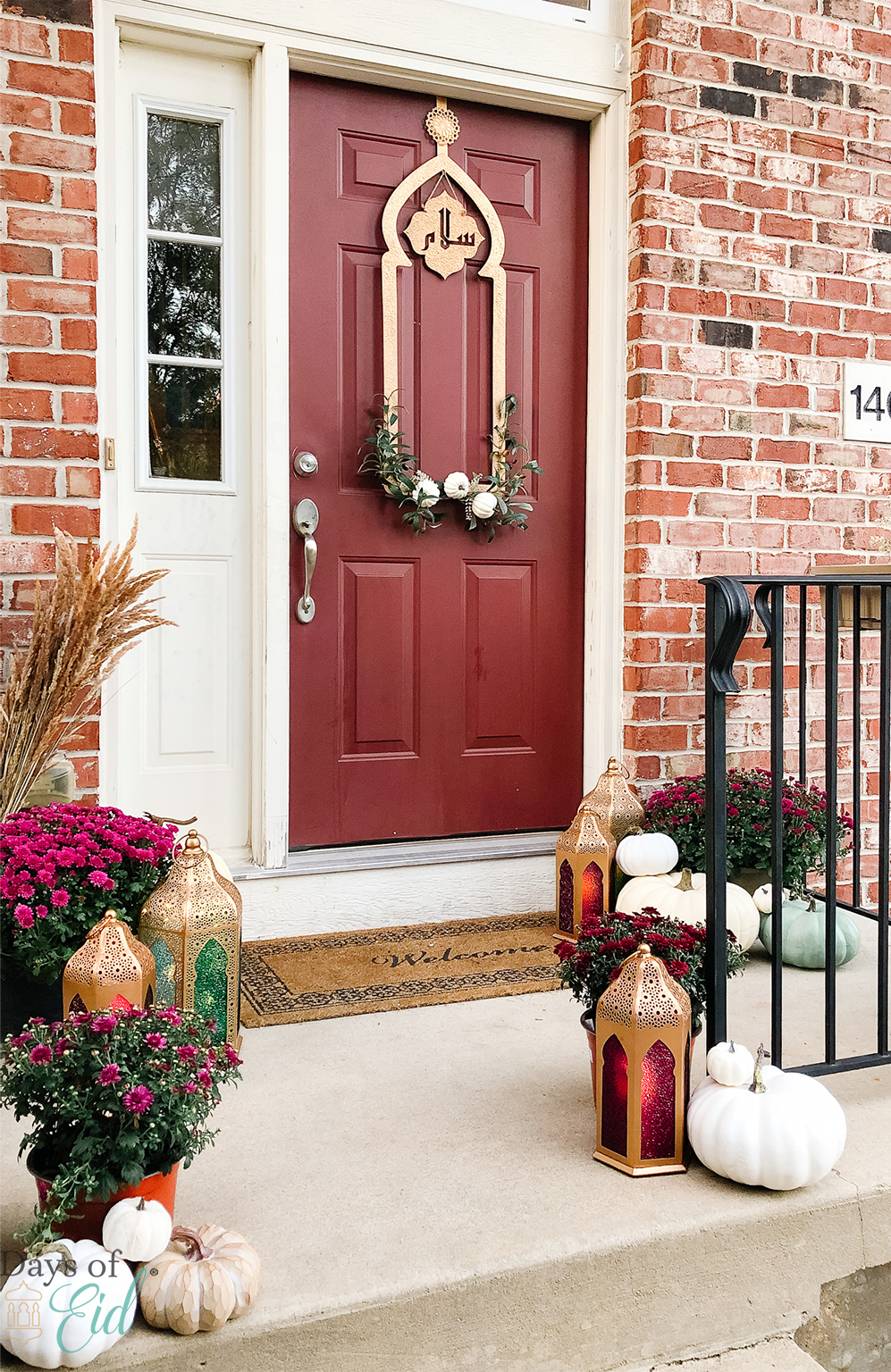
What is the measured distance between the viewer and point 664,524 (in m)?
3.10

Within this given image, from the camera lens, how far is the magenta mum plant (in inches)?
77.4

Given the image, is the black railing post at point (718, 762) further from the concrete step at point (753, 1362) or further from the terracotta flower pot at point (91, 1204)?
the terracotta flower pot at point (91, 1204)

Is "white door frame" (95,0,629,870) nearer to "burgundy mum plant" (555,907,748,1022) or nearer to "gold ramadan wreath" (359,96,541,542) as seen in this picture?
"gold ramadan wreath" (359,96,541,542)

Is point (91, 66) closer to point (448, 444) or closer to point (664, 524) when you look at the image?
point (448, 444)

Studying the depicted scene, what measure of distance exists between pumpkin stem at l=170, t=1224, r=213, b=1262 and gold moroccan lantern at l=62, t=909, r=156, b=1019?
44cm

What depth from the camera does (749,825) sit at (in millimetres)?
2742

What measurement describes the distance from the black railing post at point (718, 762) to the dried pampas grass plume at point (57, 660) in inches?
46.8

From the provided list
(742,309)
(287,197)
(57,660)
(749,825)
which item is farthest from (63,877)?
(742,309)

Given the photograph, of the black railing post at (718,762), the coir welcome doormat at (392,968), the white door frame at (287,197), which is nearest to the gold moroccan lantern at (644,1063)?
the black railing post at (718,762)

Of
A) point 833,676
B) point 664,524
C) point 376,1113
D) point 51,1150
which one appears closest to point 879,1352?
point 376,1113

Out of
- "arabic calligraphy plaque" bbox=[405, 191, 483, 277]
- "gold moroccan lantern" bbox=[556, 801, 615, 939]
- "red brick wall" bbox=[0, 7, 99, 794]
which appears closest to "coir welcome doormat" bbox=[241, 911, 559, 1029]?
"gold moroccan lantern" bbox=[556, 801, 615, 939]

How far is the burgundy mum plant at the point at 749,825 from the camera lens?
274cm

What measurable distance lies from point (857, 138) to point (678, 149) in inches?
24.9

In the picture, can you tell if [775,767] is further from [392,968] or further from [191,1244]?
[392,968]
